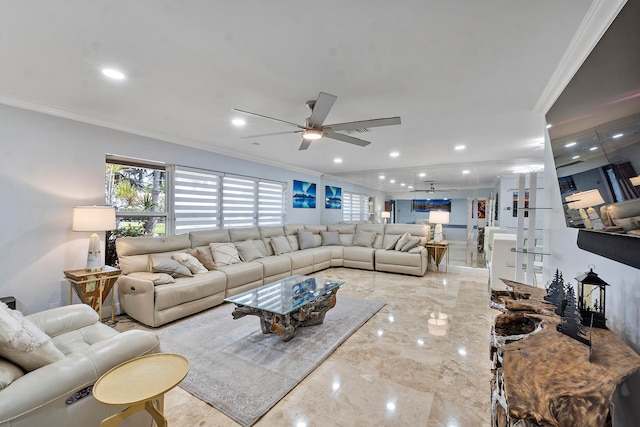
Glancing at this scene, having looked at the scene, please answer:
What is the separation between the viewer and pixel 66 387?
45.4 inches

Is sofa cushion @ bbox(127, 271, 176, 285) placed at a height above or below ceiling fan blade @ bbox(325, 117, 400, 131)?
below

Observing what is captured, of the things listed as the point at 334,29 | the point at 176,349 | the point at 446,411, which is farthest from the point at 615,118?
the point at 176,349

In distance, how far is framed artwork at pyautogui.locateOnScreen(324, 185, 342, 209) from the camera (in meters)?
7.84

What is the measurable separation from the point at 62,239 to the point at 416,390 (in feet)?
13.0

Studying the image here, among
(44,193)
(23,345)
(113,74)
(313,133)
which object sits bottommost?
(23,345)

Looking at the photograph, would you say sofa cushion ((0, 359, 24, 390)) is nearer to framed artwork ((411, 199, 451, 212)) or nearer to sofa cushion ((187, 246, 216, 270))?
sofa cushion ((187, 246, 216, 270))

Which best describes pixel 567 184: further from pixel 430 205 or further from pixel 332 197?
pixel 332 197

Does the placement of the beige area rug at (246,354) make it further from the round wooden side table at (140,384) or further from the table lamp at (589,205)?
the table lamp at (589,205)

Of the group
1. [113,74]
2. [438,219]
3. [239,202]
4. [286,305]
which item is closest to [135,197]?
[239,202]

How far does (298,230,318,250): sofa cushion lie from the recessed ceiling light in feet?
14.2

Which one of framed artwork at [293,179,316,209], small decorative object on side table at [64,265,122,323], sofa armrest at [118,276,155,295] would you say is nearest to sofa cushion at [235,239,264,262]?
sofa armrest at [118,276,155,295]

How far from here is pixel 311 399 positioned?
1.88 m

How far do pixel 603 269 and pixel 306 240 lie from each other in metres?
4.94

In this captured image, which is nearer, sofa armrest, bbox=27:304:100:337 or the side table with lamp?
sofa armrest, bbox=27:304:100:337
